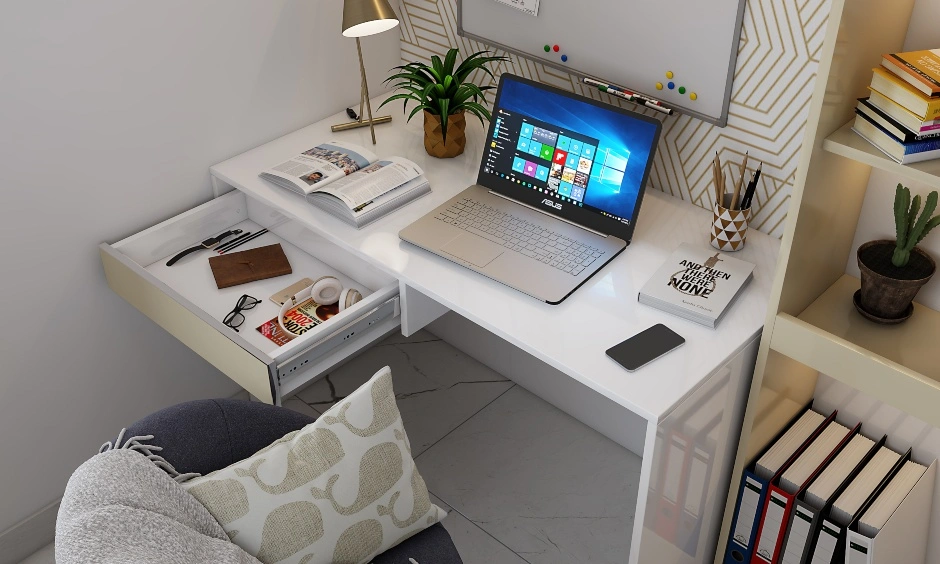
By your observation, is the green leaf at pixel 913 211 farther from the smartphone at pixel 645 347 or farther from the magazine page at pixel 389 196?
the magazine page at pixel 389 196

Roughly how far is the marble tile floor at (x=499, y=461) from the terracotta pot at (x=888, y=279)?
895mm

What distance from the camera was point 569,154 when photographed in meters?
2.00

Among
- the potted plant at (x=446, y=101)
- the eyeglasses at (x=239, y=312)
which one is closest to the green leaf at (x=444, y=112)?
the potted plant at (x=446, y=101)

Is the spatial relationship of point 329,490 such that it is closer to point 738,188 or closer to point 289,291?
point 289,291

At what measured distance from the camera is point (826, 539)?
6.02 ft

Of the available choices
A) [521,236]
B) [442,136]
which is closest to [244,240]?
[442,136]

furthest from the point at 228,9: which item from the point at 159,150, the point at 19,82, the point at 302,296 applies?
the point at 302,296

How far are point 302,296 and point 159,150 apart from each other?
21.0 inches

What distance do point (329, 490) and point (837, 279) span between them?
1116mm

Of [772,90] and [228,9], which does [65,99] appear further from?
[772,90]

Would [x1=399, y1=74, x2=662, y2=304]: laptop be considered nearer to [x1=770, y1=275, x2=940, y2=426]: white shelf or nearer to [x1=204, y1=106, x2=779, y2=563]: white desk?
[x1=204, y1=106, x2=779, y2=563]: white desk

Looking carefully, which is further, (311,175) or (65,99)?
(311,175)

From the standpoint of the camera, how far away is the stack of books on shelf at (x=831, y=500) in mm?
1801

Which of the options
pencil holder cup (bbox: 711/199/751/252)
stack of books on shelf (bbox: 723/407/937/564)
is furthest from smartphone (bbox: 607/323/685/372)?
stack of books on shelf (bbox: 723/407/937/564)
